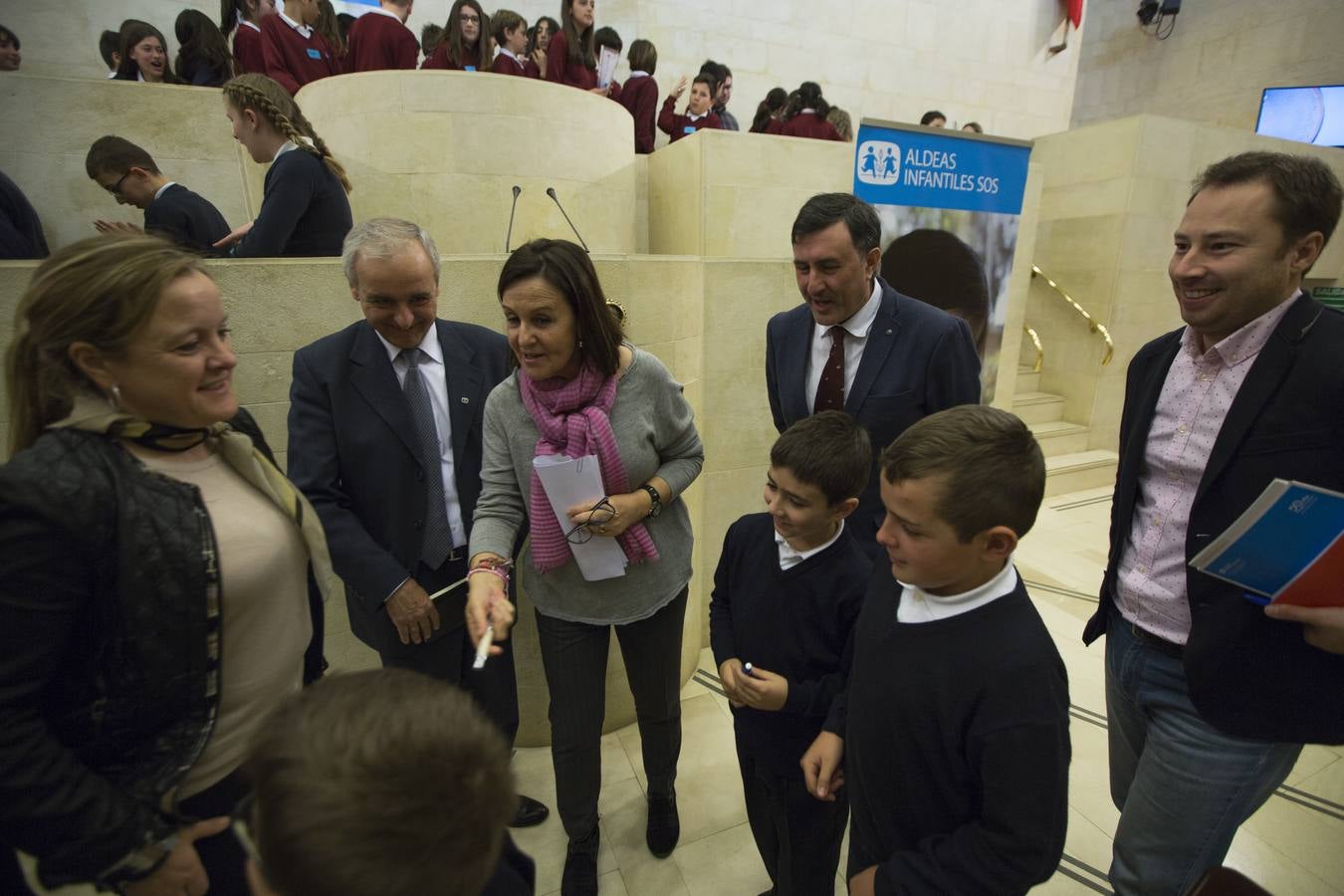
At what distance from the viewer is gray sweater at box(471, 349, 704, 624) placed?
62.6 inches

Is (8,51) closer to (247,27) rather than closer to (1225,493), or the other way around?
(247,27)

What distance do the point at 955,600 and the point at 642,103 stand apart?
5.58 m

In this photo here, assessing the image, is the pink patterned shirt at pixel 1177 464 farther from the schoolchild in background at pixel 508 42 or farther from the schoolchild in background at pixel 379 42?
the schoolchild in background at pixel 508 42

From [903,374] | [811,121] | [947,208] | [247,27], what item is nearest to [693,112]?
[811,121]

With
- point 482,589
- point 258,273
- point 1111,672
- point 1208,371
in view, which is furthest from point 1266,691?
point 258,273

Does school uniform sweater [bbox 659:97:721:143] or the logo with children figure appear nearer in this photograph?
the logo with children figure

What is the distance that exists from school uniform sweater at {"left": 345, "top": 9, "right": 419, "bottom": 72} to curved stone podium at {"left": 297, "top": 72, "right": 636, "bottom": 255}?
Answer: 463 millimetres

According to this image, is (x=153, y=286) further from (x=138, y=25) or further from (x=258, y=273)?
(x=138, y=25)

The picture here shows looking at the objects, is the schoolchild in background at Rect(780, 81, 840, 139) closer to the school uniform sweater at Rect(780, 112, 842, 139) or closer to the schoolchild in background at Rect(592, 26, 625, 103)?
the school uniform sweater at Rect(780, 112, 842, 139)

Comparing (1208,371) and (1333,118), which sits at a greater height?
(1333,118)

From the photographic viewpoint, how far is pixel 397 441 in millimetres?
1595

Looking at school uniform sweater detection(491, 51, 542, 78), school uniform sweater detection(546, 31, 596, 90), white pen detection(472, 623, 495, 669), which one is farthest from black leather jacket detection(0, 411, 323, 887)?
school uniform sweater detection(546, 31, 596, 90)

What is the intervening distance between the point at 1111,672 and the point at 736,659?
939 millimetres

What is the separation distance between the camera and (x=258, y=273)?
72.3 inches
